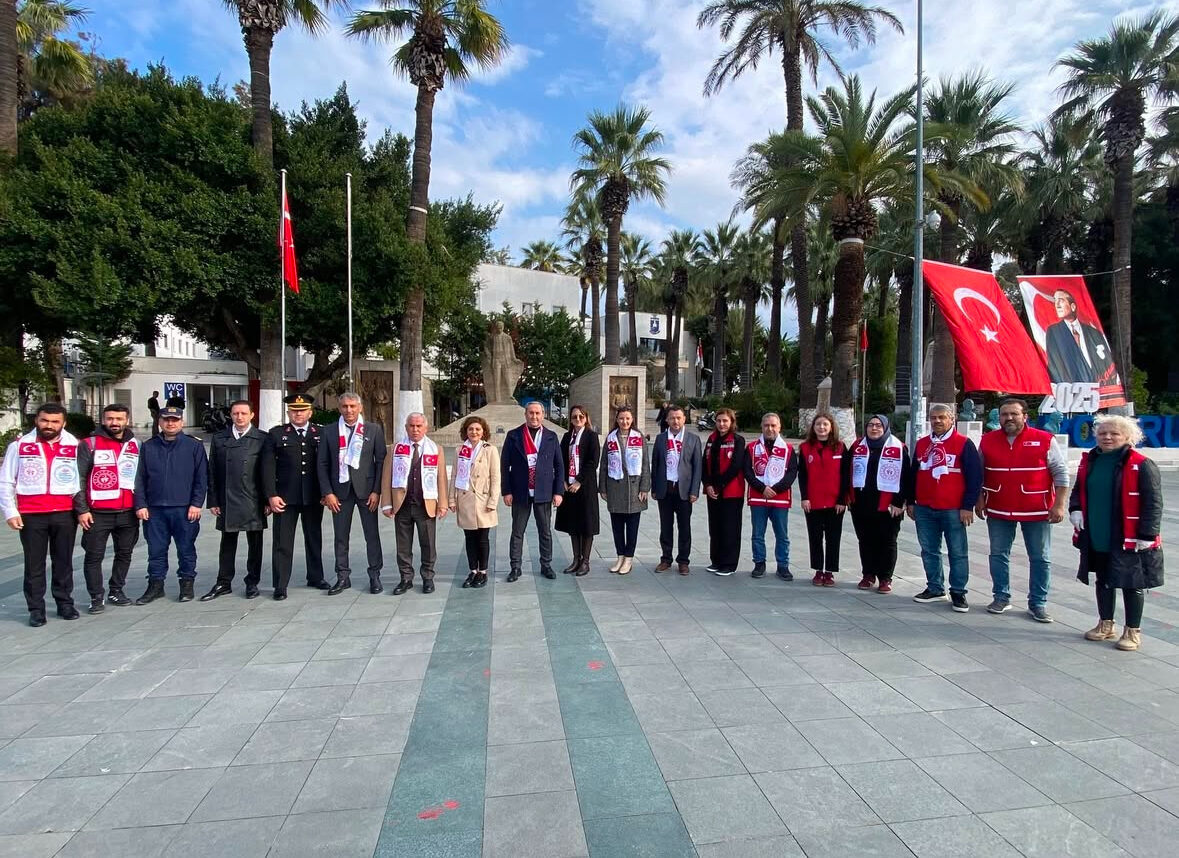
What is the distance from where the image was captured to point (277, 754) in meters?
3.42

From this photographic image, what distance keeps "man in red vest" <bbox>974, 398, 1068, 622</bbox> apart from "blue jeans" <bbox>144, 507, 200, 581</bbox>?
696 cm

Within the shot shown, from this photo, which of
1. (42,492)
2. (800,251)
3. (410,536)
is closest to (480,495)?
(410,536)

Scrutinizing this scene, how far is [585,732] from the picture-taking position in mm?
3615

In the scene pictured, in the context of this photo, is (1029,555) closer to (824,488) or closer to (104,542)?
(824,488)

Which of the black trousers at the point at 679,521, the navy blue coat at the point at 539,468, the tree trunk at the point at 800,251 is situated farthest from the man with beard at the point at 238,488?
the tree trunk at the point at 800,251

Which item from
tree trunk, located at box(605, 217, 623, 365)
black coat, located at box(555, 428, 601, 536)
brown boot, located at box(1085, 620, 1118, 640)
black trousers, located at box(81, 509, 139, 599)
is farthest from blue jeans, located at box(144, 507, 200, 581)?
tree trunk, located at box(605, 217, 623, 365)

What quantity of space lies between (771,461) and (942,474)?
5.09ft

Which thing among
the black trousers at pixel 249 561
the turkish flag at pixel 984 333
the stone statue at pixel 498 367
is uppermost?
the stone statue at pixel 498 367

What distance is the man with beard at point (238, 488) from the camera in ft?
20.0

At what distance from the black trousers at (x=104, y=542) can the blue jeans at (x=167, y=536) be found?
0.47 feet

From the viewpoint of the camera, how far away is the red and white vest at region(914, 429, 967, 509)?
5.77 meters

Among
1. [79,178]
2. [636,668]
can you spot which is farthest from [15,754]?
[79,178]

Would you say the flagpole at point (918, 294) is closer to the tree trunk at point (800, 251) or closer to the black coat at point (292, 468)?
the tree trunk at point (800, 251)

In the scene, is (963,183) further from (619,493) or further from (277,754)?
(277,754)
